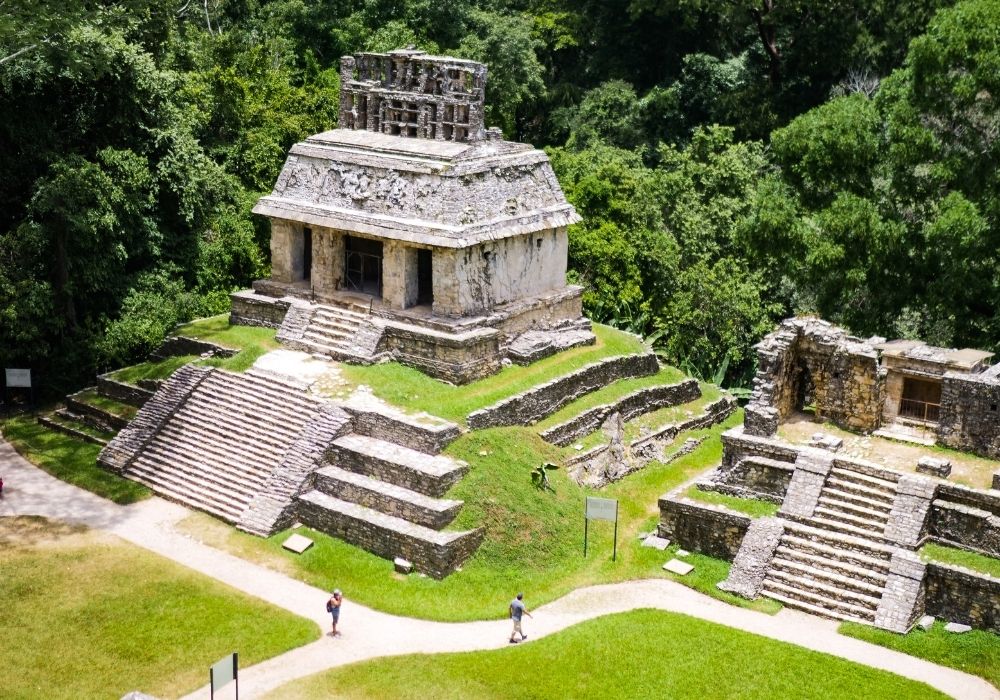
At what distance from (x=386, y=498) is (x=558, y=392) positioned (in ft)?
19.1

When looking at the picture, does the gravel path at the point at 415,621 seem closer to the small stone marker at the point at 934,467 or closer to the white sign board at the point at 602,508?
the white sign board at the point at 602,508

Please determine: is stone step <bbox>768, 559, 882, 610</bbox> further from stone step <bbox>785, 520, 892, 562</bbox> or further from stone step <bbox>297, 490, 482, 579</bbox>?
stone step <bbox>297, 490, 482, 579</bbox>

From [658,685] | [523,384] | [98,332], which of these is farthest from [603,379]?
[98,332]

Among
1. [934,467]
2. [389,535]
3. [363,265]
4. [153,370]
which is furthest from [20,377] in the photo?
[934,467]

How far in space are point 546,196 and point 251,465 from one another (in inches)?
401

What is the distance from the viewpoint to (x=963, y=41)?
1102 inches

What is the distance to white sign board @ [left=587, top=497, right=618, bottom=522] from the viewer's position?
24.0m

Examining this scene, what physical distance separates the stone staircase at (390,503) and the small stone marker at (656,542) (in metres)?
3.47

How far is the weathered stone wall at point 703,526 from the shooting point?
2416cm

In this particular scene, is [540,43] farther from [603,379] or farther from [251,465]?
[251,465]

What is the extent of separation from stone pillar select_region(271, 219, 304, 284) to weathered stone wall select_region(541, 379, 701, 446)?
8.62 metres

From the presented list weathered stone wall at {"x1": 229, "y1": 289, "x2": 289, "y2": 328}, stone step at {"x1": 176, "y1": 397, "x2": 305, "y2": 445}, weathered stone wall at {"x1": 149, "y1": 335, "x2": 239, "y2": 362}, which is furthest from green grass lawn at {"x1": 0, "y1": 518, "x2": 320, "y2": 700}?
weathered stone wall at {"x1": 229, "y1": 289, "x2": 289, "y2": 328}

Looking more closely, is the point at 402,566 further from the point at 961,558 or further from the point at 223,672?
the point at 961,558

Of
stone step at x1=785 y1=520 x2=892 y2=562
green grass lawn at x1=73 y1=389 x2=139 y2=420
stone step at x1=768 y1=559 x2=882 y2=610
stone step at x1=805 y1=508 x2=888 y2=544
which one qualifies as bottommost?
stone step at x1=768 y1=559 x2=882 y2=610
